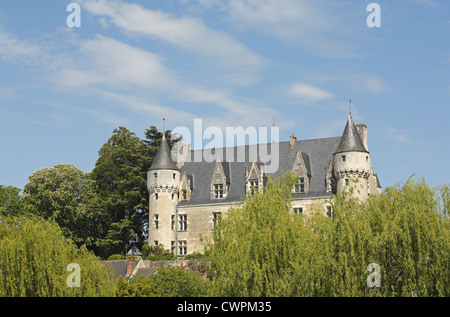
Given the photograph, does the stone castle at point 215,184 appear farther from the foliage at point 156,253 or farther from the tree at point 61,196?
the tree at point 61,196

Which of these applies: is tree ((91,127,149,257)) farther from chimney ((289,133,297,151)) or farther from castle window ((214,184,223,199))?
chimney ((289,133,297,151))

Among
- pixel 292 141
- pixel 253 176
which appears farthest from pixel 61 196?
pixel 292 141

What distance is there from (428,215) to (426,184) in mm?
1705

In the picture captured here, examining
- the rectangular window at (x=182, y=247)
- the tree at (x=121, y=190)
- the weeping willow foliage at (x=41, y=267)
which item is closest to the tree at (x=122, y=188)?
the tree at (x=121, y=190)

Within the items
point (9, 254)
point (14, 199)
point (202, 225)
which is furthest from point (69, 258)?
point (14, 199)

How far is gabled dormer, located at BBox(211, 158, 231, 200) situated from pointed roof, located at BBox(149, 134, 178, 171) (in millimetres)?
3381

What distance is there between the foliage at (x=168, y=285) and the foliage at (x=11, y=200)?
99.1ft

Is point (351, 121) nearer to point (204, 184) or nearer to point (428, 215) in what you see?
point (204, 184)

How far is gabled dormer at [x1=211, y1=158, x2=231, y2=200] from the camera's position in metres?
52.4

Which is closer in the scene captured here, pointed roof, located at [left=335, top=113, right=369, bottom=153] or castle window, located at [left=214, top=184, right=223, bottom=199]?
pointed roof, located at [left=335, top=113, right=369, bottom=153]

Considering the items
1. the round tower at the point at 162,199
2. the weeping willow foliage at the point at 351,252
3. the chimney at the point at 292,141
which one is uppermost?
the chimney at the point at 292,141

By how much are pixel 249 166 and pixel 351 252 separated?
30.1 metres

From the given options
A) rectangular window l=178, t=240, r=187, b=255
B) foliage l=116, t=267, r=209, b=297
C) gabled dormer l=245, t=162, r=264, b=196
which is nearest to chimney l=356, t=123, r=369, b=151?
gabled dormer l=245, t=162, r=264, b=196

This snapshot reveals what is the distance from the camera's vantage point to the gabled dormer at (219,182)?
52.4m
